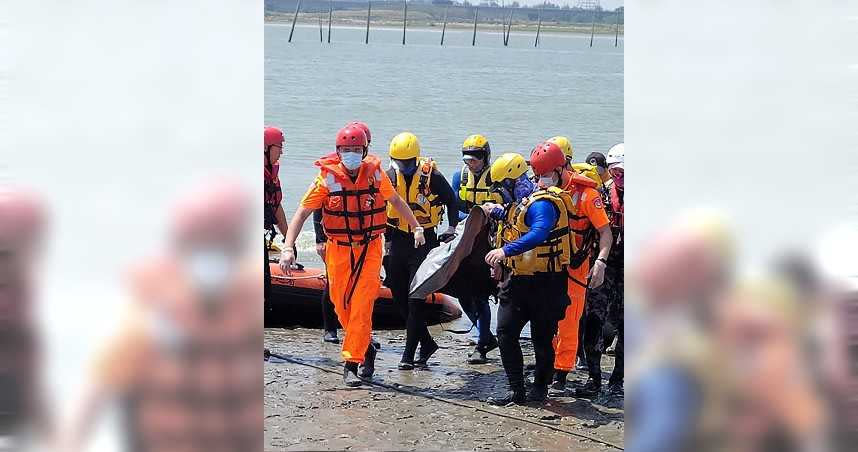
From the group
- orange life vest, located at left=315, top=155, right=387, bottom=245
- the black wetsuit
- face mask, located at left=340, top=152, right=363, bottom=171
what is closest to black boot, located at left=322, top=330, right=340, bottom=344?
the black wetsuit

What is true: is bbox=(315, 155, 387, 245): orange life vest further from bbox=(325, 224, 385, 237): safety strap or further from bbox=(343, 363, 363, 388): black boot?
bbox=(343, 363, 363, 388): black boot

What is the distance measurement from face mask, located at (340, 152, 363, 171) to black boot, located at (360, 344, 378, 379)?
124 centimetres

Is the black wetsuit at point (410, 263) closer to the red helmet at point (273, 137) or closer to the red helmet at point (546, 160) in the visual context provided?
the red helmet at point (273, 137)
